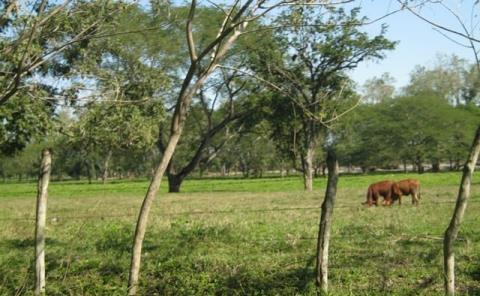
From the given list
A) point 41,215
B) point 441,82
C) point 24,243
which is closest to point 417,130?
point 441,82

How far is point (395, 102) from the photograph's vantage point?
272 ft

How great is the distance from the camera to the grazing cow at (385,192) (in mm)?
20406

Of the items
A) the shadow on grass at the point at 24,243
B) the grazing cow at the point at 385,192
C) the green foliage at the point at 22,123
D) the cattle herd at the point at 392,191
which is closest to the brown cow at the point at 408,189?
the cattle herd at the point at 392,191

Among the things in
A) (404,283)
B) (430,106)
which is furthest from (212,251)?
(430,106)

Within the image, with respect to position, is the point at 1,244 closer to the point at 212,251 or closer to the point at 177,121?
the point at 212,251

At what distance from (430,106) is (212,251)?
74.4 m

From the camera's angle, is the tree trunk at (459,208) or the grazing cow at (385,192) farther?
the grazing cow at (385,192)

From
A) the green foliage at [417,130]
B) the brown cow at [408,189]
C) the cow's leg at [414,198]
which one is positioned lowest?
the cow's leg at [414,198]

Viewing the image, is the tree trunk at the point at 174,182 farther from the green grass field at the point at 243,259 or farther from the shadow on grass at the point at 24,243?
the shadow on grass at the point at 24,243

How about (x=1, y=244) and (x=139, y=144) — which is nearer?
(x=1, y=244)

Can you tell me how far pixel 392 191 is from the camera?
67.9ft

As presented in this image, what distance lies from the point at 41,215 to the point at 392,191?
15.7 meters

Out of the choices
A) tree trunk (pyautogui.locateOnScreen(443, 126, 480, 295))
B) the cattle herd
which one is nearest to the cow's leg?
the cattle herd

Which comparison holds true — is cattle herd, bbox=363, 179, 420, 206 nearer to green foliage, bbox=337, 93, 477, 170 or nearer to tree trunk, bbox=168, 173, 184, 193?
tree trunk, bbox=168, 173, 184, 193
